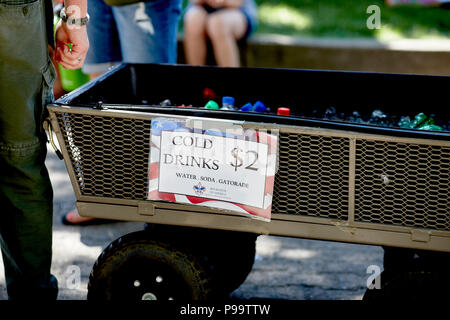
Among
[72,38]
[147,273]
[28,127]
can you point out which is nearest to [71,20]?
[72,38]

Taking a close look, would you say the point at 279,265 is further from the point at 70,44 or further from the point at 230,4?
the point at 230,4

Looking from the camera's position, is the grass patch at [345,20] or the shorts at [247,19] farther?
the grass patch at [345,20]

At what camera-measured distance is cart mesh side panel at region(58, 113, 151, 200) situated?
1979 mm

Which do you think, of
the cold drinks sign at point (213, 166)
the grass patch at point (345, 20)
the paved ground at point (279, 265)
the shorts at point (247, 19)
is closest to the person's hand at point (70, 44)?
the cold drinks sign at point (213, 166)

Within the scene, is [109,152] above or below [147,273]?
above

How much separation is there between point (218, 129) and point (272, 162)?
20 centimetres

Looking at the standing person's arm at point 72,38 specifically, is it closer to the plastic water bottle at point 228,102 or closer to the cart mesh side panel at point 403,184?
the plastic water bottle at point 228,102

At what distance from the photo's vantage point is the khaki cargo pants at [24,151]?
197 centimetres

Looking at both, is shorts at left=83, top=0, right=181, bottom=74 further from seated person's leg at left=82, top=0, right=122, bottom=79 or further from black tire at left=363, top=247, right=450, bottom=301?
black tire at left=363, top=247, right=450, bottom=301

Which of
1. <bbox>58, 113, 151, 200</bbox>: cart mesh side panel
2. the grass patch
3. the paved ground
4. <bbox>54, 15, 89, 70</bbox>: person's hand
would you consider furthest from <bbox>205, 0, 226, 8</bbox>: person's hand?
<bbox>58, 113, 151, 200</bbox>: cart mesh side panel

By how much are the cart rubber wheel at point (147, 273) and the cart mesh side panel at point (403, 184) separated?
0.61 meters

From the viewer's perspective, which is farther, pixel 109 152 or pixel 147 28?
pixel 147 28

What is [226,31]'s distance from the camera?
14.1 ft

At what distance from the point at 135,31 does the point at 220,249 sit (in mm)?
1222
